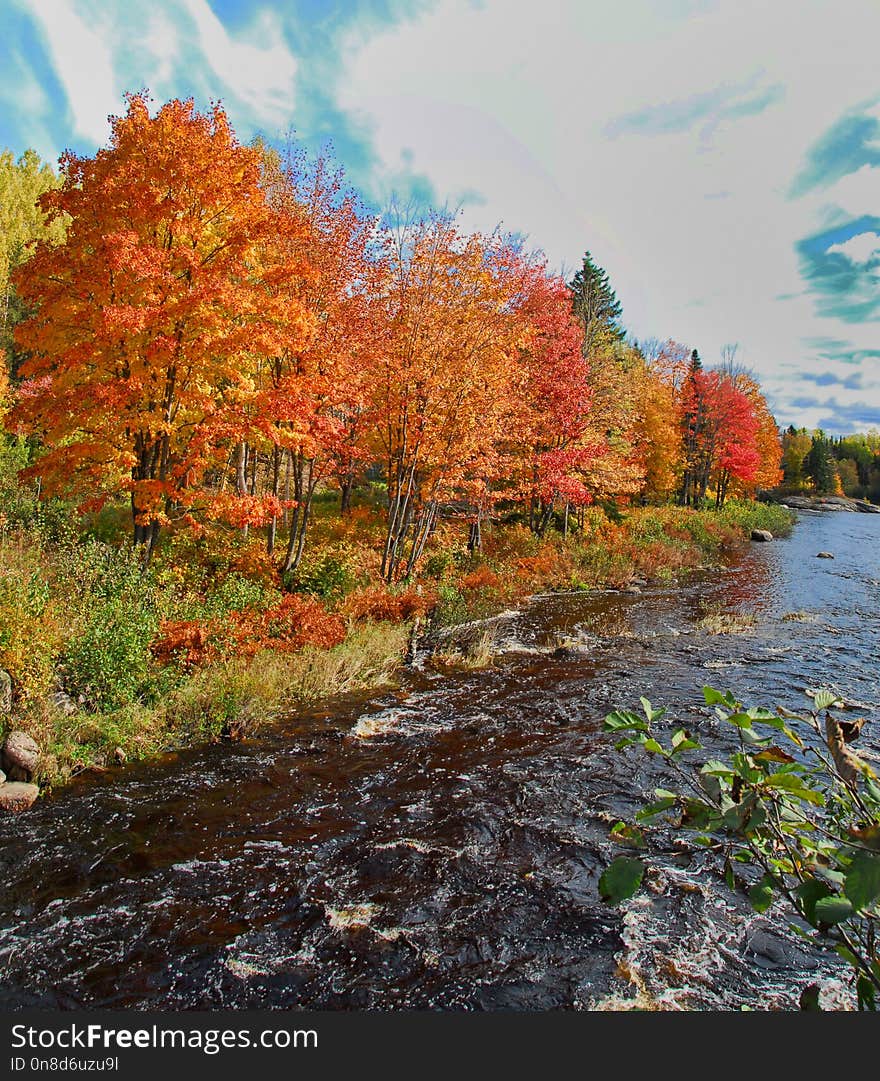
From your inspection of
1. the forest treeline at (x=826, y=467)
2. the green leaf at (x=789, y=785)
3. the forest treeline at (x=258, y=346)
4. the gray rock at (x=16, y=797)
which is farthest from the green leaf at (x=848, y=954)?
the forest treeline at (x=826, y=467)

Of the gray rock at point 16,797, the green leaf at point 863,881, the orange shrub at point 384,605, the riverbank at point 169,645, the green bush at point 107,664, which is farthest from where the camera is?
the orange shrub at point 384,605

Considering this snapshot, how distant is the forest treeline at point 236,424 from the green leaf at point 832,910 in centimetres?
856

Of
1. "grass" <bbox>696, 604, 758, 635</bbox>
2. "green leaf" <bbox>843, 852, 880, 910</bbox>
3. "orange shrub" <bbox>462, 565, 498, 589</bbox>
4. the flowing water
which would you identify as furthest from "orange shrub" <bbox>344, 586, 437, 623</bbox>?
"green leaf" <bbox>843, 852, 880, 910</bbox>

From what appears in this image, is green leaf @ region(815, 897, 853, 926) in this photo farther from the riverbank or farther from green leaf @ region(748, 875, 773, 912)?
the riverbank

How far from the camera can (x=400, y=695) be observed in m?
11.7

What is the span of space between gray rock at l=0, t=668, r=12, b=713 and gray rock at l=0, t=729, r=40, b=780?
512 mm

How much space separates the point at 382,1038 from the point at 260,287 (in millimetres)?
13760

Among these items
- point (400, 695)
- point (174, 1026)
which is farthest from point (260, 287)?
point (174, 1026)

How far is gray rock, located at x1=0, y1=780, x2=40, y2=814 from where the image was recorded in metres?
7.13

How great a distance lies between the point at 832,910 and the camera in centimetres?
202

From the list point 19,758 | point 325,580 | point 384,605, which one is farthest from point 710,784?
point 325,580

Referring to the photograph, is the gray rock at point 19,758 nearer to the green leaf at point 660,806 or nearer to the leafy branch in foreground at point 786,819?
the leafy branch in foreground at point 786,819

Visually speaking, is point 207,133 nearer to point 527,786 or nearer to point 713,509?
point 527,786

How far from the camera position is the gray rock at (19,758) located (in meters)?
7.53
